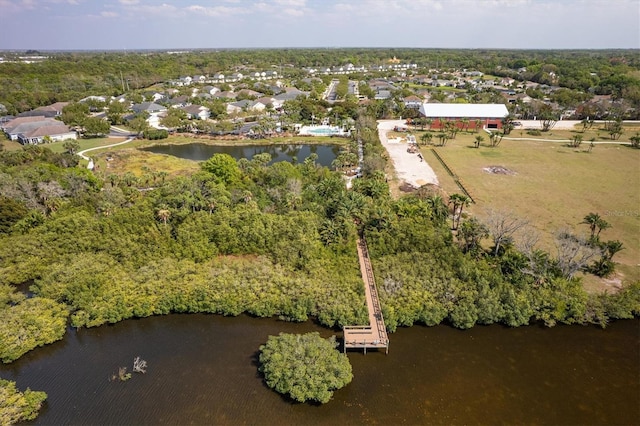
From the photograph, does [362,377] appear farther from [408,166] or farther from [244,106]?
[244,106]

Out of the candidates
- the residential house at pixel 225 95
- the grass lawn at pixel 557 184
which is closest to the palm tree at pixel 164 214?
the grass lawn at pixel 557 184

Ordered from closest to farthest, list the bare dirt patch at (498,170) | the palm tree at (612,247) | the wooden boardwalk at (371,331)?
the wooden boardwalk at (371,331)
the palm tree at (612,247)
the bare dirt patch at (498,170)

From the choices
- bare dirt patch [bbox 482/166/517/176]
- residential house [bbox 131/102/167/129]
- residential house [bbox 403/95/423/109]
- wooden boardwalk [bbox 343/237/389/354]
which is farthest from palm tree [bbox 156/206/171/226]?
residential house [bbox 403/95/423/109]

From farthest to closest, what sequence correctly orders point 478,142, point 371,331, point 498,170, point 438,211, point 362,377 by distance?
point 478,142 < point 498,170 < point 438,211 < point 371,331 < point 362,377

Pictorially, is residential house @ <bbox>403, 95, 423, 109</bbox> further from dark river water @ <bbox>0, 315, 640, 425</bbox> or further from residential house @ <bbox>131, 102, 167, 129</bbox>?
dark river water @ <bbox>0, 315, 640, 425</bbox>

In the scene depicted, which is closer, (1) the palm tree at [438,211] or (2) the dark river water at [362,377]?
(2) the dark river water at [362,377]

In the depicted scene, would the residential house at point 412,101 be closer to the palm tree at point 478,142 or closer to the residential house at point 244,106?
the palm tree at point 478,142

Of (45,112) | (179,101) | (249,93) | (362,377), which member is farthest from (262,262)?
(249,93)
